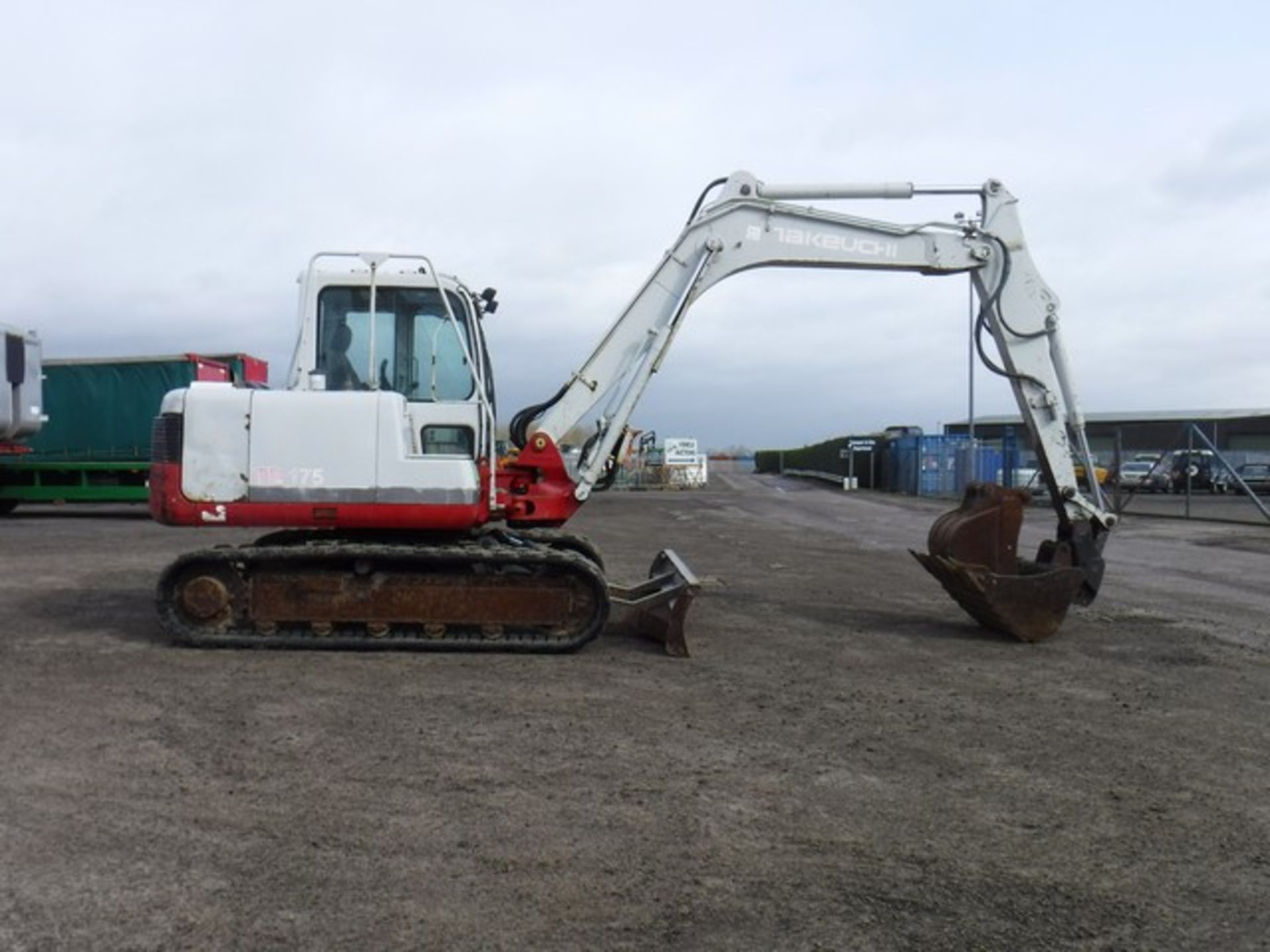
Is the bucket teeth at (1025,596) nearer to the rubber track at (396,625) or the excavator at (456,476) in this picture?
the excavator at (456,476)

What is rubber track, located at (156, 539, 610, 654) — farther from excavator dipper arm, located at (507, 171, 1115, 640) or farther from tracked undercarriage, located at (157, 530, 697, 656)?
excavator dipper arm, located at (507, 171, 1115, 640)

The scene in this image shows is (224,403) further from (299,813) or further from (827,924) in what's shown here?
(827,924)

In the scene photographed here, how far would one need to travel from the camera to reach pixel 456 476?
8438 mm

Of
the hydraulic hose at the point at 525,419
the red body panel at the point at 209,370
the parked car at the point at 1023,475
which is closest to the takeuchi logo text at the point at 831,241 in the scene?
the hydraulic hose at the point at 525,419

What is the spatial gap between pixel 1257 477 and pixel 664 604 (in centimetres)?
4078

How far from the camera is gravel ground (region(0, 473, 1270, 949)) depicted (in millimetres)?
3932

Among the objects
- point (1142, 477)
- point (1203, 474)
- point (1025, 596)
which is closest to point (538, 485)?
point (1025, 596)

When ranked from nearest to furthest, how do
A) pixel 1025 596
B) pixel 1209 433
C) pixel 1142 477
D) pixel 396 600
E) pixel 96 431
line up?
pixel 396 600 → pixel 1025 596 → pixel 96 431 → pixel 1142 477 → pixel 1209 433

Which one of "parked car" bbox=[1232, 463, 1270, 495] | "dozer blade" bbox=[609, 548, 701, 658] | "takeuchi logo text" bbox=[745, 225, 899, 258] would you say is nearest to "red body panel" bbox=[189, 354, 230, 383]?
"dozer blade" bbox=[609, 548, 701, 658]

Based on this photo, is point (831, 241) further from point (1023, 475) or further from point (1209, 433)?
point (1209, 433)

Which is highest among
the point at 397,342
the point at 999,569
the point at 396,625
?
the point at 397,342

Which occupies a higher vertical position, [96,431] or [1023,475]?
[96,431]

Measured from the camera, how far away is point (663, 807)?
16.6 feet

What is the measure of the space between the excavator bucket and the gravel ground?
306 millimetres
